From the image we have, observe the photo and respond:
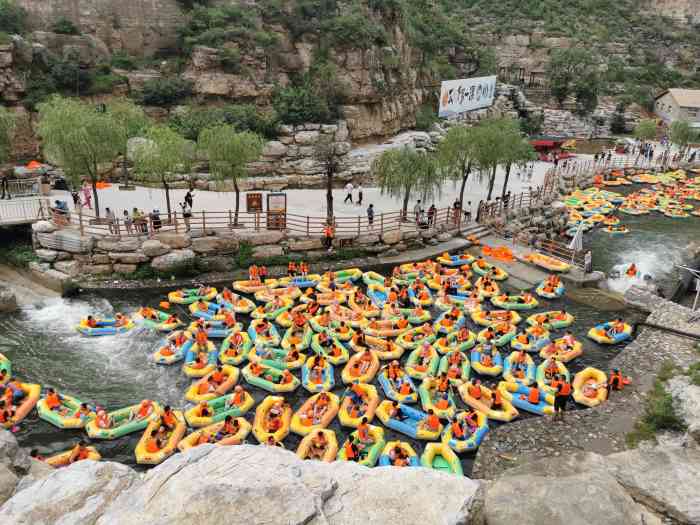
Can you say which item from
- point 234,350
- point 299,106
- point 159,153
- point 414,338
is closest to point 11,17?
point 159,153

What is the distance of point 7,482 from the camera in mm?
7461

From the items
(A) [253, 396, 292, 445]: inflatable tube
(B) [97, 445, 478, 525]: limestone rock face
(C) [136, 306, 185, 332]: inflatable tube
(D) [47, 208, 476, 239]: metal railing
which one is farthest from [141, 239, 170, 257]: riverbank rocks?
(B) [97, 445, 478, 525]: limestone rock face

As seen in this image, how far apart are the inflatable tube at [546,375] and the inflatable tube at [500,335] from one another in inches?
67.0

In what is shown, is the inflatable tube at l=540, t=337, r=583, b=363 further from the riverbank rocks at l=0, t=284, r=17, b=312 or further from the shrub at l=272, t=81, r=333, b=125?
the shrub at l=272, t=81, r=333, b=125

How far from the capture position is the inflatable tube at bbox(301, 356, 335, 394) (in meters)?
15.2

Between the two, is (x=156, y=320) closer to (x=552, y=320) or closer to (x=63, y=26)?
(x=552, y=320)

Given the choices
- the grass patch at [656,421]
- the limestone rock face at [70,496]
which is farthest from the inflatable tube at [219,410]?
the grass patch at [656,421]

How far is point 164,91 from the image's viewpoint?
3131 cm

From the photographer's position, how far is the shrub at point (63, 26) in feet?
103

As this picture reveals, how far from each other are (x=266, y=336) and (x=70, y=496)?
11116 millimetres

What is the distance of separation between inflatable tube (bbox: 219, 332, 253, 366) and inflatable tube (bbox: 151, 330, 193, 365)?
44.1 inches

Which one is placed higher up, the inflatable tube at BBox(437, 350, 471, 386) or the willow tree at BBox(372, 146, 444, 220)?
the willow tree at BBox(372, 146, 444, 220)

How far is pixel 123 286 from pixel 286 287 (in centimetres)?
664

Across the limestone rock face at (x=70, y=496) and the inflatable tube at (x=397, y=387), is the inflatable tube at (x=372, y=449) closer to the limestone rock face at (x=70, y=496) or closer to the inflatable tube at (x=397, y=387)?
the inflatable tube at (x=397, y=387)
